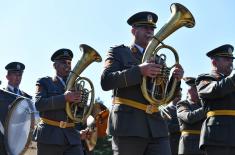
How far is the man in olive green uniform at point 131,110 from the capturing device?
700cm

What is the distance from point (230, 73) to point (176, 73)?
124 centimetres

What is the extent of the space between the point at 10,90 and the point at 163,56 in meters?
4.55

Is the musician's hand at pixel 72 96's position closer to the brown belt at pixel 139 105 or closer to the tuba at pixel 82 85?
the tuba at pixel 82 85

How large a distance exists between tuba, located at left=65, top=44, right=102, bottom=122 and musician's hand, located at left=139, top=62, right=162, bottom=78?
2.34 metres

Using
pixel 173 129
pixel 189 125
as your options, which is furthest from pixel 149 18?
pixel 173 129

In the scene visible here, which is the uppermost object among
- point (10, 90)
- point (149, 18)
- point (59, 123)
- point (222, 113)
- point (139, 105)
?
point (149, 18)

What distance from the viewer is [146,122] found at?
7133 millimetres

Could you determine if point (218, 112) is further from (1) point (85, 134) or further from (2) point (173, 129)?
(2) point (173, 129)

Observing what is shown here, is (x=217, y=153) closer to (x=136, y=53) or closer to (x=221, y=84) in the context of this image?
(x=221, y=84)

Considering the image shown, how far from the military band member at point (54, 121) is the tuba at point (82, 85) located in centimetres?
15

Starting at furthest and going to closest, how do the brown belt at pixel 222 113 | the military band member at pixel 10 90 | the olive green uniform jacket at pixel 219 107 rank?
the military band member at pixel 10 90
the brown belt at pixel 222 113
the olive green uniform jacket at pixel 219 107

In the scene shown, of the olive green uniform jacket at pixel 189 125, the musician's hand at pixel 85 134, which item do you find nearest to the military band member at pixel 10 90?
the musician's hand at pixel 85 134

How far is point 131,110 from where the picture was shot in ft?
23.4

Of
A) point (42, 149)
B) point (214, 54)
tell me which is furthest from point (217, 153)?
point (42, 149)
